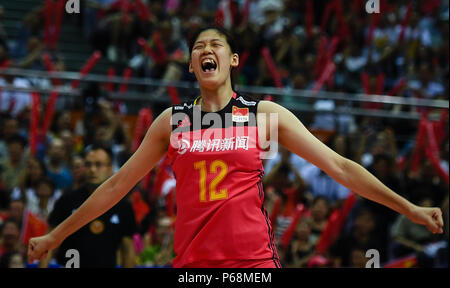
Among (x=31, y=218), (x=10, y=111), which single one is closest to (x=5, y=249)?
(x=31, y=218)

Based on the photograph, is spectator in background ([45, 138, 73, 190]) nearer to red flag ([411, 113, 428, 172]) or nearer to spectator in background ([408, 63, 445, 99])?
red flag ([411, 113, 428, 172])

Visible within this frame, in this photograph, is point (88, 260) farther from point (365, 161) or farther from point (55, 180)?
point (365, 161)

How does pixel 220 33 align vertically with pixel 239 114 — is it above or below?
above

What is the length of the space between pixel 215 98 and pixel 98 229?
2.59m

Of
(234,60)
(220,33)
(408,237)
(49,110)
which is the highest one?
(49,110)

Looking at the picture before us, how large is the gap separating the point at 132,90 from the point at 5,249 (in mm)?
4093

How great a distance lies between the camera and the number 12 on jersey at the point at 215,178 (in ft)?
11.7

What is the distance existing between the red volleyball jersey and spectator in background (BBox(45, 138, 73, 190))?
5480 mm

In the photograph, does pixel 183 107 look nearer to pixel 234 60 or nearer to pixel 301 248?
pixel 234 60

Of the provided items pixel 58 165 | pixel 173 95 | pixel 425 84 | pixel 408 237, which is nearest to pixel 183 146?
pixel 408 237

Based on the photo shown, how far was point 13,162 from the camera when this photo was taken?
29.5ft

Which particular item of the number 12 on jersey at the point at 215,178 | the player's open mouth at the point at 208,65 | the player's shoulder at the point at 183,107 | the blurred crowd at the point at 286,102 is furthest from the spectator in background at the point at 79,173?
the number 12 on jersey at the point at 215,178

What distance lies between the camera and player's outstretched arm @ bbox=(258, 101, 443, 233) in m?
3.64

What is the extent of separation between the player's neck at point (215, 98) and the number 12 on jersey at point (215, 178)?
0.38 meters
